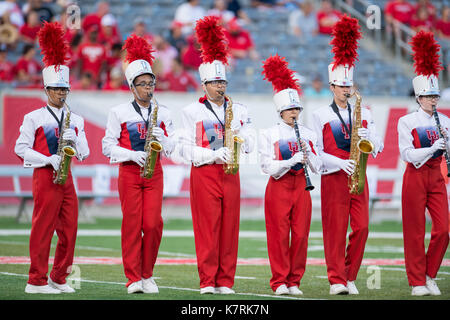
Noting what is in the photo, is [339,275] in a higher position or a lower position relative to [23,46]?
lower

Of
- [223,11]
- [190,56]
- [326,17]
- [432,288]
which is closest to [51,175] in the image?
[432,288]

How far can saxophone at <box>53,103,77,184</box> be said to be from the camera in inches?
335

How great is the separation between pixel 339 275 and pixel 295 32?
529 inches

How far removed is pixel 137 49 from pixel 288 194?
204 centimetres

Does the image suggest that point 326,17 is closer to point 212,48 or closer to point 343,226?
point 212,48

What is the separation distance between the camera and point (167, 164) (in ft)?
58.1

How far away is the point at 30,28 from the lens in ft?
64.8

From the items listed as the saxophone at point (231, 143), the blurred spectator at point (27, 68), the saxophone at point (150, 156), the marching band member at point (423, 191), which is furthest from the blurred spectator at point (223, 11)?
the saxophone at point (150, 156)

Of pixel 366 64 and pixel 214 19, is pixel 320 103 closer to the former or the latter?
pixel 366 64

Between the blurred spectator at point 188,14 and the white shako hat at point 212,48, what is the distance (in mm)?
11581

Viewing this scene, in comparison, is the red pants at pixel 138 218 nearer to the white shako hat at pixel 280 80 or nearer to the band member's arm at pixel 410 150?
the white shako hat at pixel 280 80

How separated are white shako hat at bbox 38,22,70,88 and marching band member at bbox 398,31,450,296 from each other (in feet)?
10.9

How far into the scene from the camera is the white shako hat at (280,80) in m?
8.95
